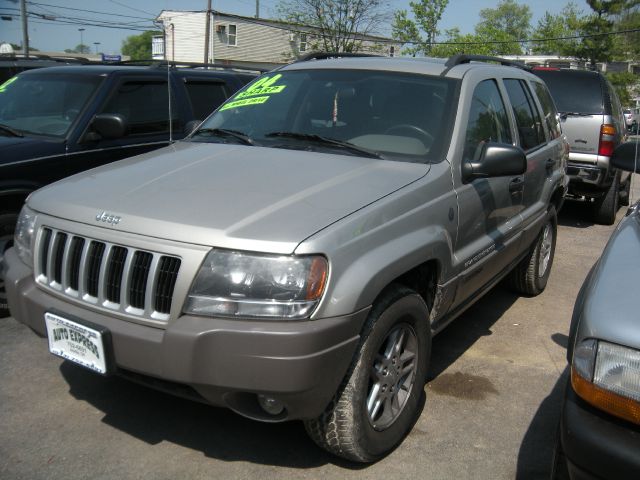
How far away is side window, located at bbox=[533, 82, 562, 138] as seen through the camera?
5250 mm

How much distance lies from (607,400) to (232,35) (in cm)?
4189

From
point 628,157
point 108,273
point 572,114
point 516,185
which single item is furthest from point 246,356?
point 572,114

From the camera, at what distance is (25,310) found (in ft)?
9.48

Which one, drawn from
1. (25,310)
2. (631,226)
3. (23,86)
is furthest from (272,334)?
(23,86)

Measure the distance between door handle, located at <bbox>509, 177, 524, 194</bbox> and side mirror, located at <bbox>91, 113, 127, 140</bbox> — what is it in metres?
3.05

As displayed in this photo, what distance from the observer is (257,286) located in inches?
94.0

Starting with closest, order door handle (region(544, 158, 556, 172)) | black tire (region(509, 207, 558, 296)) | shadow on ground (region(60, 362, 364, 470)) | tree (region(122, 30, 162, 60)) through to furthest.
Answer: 1. shadow on ground (region(60, 362, 364, 470))
2. door handle (region(544, 158, 556, 172))
3. black tire (region(509, 207, 558, 296))
4. tree (region(122, 30, 162, 60))

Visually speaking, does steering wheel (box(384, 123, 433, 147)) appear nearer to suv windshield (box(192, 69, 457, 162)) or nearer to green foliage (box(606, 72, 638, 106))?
suv windshield (box(192, 69, 457, 162))

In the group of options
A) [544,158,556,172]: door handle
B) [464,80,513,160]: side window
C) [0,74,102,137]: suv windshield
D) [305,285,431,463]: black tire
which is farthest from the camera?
[0,74,102,137]: suv windshield

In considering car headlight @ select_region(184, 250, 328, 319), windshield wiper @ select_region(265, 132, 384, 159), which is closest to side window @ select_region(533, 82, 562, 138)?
windshield wiper @ select_region(265, 132, 384, 159)

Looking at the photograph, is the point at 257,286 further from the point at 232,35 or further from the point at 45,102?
the point at 232,35

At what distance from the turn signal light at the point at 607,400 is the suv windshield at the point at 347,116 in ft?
5.20

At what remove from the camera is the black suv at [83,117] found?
14.9 feet

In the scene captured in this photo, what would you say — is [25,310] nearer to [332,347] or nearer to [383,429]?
[332,347]
